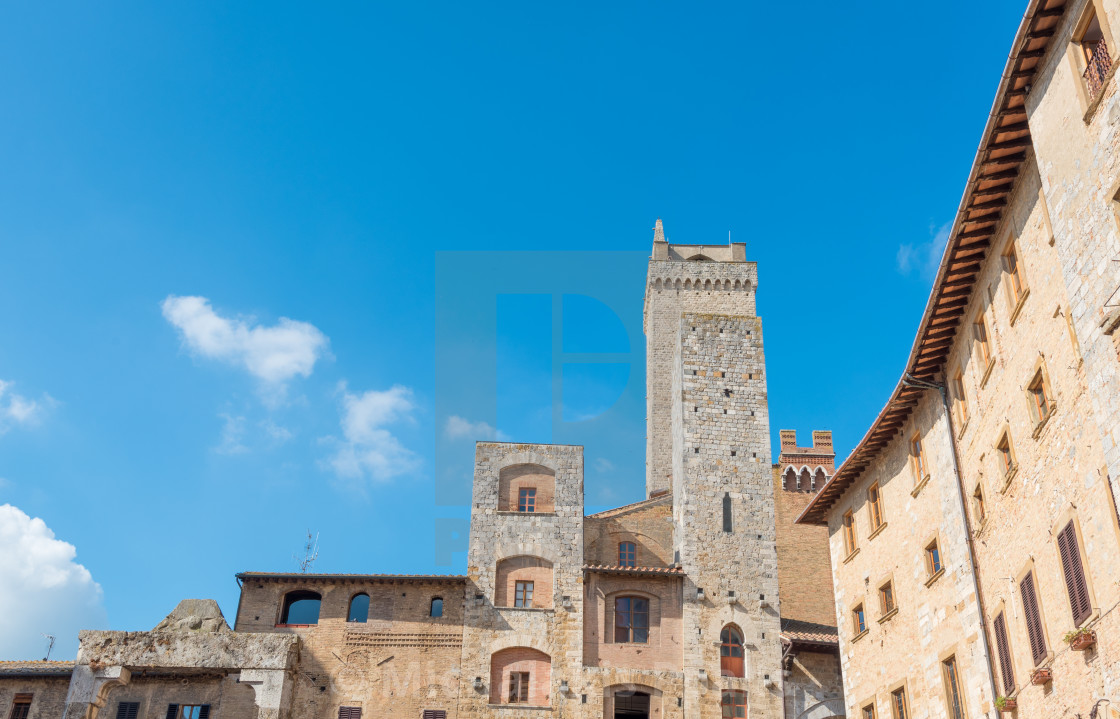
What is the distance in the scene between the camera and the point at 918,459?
22.1 m

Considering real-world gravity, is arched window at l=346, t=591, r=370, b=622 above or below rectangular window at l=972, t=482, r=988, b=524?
above

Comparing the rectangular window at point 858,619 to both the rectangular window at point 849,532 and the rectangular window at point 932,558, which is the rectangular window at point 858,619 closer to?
the rectangular window at point 849,532

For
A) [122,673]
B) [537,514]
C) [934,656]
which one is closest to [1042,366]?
[934,656]

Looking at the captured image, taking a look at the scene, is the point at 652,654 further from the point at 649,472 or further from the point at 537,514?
the point at 649,472

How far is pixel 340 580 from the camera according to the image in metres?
34.3

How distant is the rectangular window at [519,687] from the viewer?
32812 mm

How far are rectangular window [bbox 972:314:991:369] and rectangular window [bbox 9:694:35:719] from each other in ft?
105

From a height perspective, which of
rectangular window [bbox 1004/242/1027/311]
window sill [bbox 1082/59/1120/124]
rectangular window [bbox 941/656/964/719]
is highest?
rectangular window [bbox 1004/242/1027/311]

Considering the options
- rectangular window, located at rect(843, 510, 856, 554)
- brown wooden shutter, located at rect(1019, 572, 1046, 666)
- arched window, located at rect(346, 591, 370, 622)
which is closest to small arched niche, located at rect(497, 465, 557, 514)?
arched window, located at rect(346, 591, 370, 622)

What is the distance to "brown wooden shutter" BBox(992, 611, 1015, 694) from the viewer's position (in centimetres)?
1672

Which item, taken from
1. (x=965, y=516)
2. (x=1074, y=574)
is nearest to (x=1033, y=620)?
(x=1074, y=574)

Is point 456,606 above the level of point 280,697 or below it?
above

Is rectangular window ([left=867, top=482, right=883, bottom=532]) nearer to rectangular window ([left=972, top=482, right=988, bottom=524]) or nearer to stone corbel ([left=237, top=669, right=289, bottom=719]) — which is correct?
rectangular window ([left=972, top=482, right=988, bottom=524])

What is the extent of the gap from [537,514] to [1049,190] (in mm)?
25221
